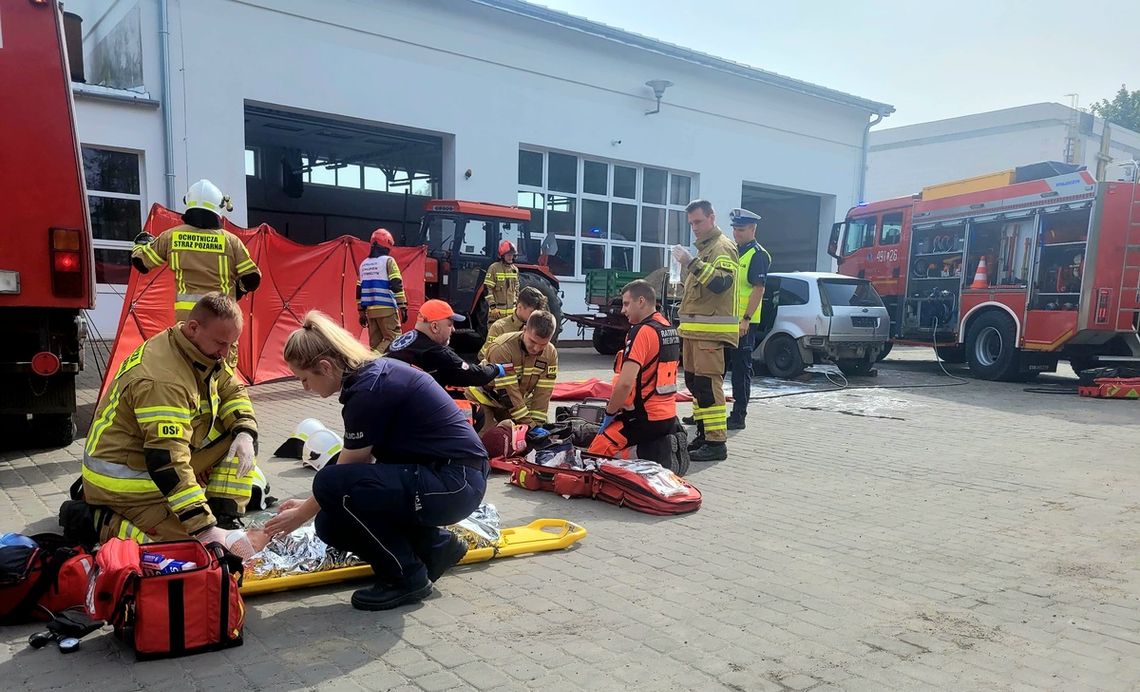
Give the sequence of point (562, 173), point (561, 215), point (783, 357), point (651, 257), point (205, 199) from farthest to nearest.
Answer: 1. point (651, 257)
2. point (561, 215)
3. point (562, 173)
4. point (783, 357)
5. point (205, 199)

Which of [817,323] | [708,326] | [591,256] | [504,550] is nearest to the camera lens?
[504,550]

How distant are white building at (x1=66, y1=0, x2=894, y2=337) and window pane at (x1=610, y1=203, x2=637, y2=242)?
0.05 meters

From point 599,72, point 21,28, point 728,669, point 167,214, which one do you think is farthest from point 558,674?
point 599,72

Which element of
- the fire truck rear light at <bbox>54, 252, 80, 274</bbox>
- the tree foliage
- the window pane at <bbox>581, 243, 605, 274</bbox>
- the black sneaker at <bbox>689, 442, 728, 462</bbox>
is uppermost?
the tree foliage

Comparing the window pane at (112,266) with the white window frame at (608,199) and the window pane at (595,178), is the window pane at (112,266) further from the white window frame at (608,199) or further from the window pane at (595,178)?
the window pane at (595,178)

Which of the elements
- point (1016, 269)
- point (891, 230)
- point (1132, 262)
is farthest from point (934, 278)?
point (1132, 262)

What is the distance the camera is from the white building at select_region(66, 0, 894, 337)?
1183 centimetres

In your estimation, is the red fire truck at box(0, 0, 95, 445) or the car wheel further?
the car wheel

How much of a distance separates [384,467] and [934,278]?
517 inches

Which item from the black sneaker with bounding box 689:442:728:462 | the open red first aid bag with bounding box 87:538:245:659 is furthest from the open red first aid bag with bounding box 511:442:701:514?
the open red first aid bag with bounding box 87:538:245:659

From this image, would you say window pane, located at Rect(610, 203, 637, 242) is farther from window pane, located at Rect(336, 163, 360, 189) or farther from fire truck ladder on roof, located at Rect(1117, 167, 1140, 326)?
fire truck ladder on roof, located at Rect(1117, 167, 1140, 326)

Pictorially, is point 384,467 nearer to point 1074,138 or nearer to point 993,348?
point 993,348

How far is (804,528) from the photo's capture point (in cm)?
441

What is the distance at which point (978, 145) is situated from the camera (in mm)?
31750
